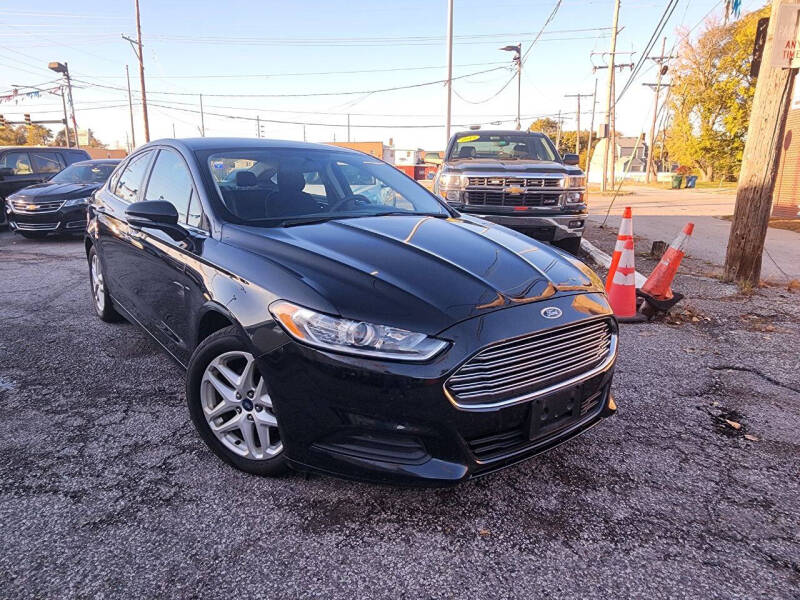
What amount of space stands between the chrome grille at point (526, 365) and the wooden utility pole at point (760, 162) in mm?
4710

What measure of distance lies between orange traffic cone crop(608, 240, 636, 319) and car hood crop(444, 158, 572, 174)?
249 centimetres

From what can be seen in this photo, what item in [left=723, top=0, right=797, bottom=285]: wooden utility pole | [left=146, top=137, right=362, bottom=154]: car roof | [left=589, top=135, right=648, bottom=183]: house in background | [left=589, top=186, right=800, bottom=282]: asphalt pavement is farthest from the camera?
[left=589, top=135, right=648, bottom=183]: house in background

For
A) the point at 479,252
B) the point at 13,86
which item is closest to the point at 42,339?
the point at 479,252

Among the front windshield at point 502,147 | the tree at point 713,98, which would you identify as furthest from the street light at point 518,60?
the front windshield at point 502,147

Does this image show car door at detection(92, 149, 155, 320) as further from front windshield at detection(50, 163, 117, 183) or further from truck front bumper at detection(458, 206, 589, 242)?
front windshield at detection(50, 163, 117, 183)

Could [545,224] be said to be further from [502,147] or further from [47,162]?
[47,162]

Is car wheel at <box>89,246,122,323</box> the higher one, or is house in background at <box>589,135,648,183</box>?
house in background at <box>589,135,648,183</box>

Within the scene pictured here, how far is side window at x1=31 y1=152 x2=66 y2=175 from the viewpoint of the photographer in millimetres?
11784

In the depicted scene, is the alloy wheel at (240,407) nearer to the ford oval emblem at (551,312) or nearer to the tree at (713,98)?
the ford oval emblem at (551,312)

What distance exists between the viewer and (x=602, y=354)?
2.53 m

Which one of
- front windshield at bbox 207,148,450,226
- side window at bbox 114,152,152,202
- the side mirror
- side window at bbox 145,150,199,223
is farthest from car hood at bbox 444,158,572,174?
the side mirror

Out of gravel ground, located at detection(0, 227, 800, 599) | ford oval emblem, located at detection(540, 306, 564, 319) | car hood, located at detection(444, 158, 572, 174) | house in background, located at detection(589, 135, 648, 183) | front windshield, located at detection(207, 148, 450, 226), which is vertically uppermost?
house in background, located at detection(589, 135, 648, 183)

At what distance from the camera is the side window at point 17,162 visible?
1125 cm

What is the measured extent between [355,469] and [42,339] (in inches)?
146
